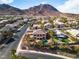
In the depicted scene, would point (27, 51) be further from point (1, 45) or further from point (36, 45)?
point (1, 45)

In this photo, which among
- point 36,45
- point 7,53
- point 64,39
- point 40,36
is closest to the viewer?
point 7,53

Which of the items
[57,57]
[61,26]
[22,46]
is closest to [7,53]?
[22,46]

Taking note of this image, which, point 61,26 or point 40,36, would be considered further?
point 61,26

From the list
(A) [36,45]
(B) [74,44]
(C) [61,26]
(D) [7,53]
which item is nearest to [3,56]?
(D) [7,53]

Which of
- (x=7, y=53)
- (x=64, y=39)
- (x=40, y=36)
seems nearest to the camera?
(x=7, y=53)

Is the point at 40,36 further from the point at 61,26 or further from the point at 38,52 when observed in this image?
the point at 61,26

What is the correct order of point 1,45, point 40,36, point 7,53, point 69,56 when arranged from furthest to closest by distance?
point 40,36 < point 1,45 < point 7,53 < point 69,56

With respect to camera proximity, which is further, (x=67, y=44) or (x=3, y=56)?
(x=67, y=44)

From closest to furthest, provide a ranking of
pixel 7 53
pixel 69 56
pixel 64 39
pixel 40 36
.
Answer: pixel 69 56
pixel 7 53
pixel 64 39
pixel 40 36
